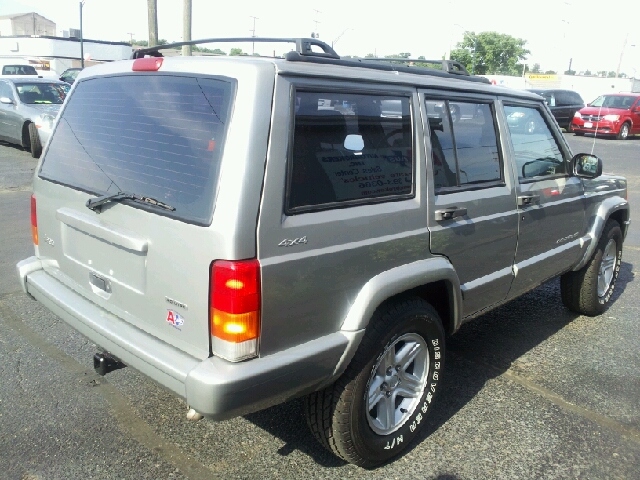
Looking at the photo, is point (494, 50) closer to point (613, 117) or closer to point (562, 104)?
point (562, 104)

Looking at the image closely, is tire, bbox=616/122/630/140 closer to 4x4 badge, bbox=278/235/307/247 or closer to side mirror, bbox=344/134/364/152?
side mirror, bbox=344/134/364/152

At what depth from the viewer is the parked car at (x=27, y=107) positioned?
1209cm

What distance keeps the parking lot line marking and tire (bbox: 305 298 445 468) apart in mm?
641

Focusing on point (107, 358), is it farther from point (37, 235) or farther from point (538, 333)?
point (538, 333)

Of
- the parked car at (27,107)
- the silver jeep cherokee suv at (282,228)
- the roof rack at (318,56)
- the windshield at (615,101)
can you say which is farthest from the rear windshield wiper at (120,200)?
the windshield at (615,101)

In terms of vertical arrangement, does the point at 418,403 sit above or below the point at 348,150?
below

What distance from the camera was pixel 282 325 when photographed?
92.8 inches

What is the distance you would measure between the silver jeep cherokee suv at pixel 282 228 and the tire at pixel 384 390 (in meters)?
0.01

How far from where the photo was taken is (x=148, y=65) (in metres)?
2.73

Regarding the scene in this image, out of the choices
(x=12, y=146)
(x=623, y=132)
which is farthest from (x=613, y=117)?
(x=12, y=146)

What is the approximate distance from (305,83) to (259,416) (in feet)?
6.27

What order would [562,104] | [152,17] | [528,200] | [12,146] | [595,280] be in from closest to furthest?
[528,200] → [595,280] → [12,146] → [152,17] → [562,104]

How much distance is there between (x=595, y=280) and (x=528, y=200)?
1660 millimetres

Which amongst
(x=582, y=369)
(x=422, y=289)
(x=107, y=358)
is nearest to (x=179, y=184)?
(x=107, y=358)
